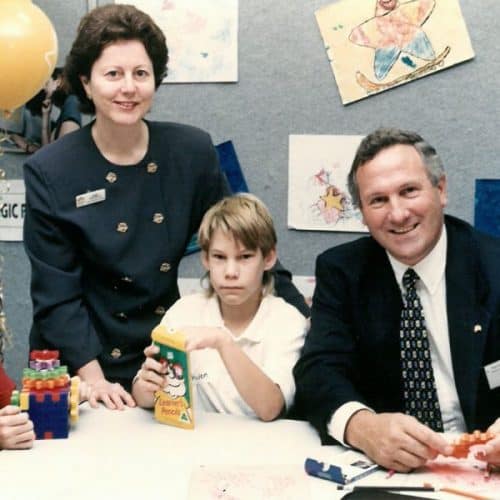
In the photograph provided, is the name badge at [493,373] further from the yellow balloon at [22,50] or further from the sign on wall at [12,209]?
the sign on wall at [12,209]

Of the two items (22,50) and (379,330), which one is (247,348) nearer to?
(379,330)

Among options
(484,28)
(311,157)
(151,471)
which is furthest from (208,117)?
(151,471)

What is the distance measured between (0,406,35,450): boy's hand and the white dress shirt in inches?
28.4

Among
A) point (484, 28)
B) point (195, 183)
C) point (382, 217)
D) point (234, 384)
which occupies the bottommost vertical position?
point (234, 384)

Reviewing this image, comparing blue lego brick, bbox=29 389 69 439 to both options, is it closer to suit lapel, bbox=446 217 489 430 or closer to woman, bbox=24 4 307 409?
woman, bbox=24 4 307 409

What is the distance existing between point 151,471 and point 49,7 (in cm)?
145

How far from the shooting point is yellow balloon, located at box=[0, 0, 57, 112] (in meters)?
1.75

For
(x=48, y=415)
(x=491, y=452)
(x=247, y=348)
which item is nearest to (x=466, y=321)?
(x=491, y=452)

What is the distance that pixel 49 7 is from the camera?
2.15m

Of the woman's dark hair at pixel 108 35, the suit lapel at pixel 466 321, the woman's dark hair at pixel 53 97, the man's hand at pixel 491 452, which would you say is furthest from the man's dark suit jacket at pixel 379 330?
the woman's dark hair at pixel 53 97

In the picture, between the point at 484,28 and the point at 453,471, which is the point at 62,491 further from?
the point at 484,28

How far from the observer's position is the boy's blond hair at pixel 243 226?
161cm

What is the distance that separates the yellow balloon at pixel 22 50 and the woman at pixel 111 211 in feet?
0.33

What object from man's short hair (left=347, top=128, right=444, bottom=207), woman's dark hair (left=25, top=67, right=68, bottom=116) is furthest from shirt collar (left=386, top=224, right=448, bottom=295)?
woman's dark hair (left=25, top=67, right=68, bottom=116)
